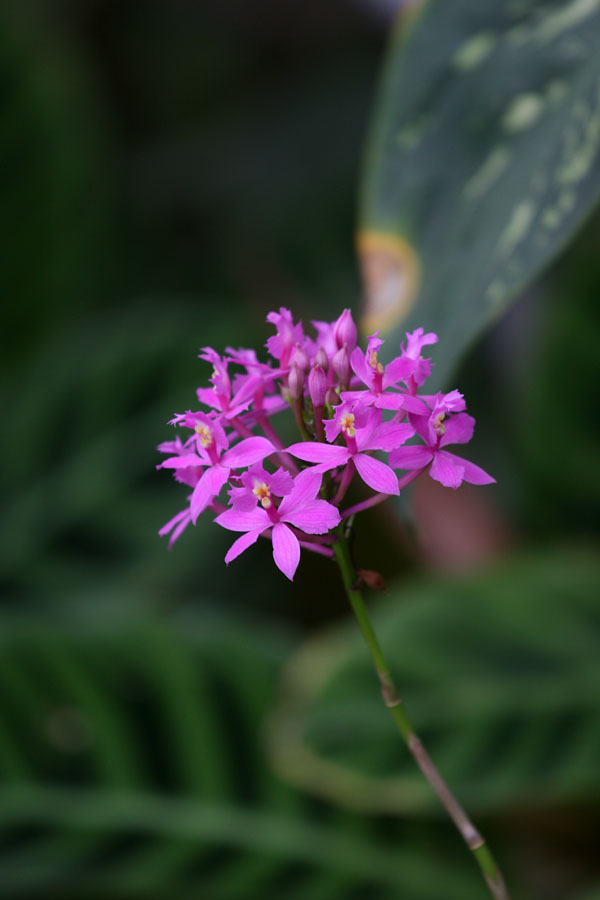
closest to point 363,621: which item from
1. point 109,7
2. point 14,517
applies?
point 14,517

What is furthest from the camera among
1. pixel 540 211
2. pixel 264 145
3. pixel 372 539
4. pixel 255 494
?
pixel 264 145

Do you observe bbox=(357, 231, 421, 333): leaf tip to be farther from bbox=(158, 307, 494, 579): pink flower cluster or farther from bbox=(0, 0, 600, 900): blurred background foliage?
bbox=(158, 307, 494, 579): pink flower cluster

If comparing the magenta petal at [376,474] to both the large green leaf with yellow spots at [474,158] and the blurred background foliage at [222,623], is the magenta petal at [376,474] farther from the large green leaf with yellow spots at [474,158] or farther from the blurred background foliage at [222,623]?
the large green leaf with yellow spots at [474,158]

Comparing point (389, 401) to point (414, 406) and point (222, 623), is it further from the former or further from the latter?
point (222, 623)

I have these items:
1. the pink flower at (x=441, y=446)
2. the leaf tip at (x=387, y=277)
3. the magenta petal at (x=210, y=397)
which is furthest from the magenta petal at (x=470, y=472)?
the leaf tip at (x=387, y=277)

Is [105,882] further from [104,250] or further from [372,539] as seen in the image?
[104,250]

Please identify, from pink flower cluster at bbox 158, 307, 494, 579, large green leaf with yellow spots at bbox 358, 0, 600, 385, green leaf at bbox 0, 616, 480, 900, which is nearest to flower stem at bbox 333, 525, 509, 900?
pink flower cluster at bbox 158, 307, 494, 579
